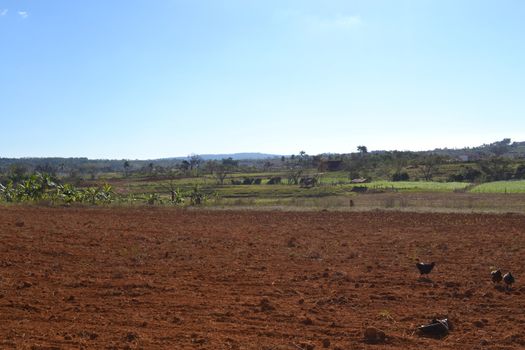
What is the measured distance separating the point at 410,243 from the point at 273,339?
10603mm

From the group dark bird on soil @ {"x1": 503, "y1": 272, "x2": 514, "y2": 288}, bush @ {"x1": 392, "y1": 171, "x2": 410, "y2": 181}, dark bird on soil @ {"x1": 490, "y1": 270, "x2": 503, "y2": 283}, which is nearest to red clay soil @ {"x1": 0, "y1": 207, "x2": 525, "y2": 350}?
A: dark bird on soil @ {"x1": 503, "y1": 272, "x2": 514, "y2": 288}

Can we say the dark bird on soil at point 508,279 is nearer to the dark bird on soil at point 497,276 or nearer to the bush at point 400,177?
the dark bird on soil at point 497,276

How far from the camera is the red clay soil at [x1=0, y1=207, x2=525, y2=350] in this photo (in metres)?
7.60

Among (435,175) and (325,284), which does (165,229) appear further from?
(435,175)

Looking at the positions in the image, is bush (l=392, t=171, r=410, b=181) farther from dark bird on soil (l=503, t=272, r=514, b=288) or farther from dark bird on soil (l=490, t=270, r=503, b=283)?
dark bird on soil (l=503, t=272, r=514, b=288)

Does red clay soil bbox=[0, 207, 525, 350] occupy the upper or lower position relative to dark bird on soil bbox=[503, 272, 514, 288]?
lower

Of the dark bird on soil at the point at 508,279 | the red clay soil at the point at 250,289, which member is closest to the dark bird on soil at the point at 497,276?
the dark bird on soil at the point at 508,279

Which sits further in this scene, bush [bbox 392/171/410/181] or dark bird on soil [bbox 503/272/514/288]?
bush [bbox 392/171/410/181]

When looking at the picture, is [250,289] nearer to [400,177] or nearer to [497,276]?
[497,276]

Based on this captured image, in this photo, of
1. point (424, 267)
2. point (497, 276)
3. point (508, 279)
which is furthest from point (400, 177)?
Answer: point (508, 279)

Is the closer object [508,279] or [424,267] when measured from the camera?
[508,279]

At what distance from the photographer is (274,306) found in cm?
924

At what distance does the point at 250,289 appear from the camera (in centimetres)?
1067

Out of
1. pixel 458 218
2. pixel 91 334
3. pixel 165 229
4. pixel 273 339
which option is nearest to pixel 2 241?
pixel 165 229
